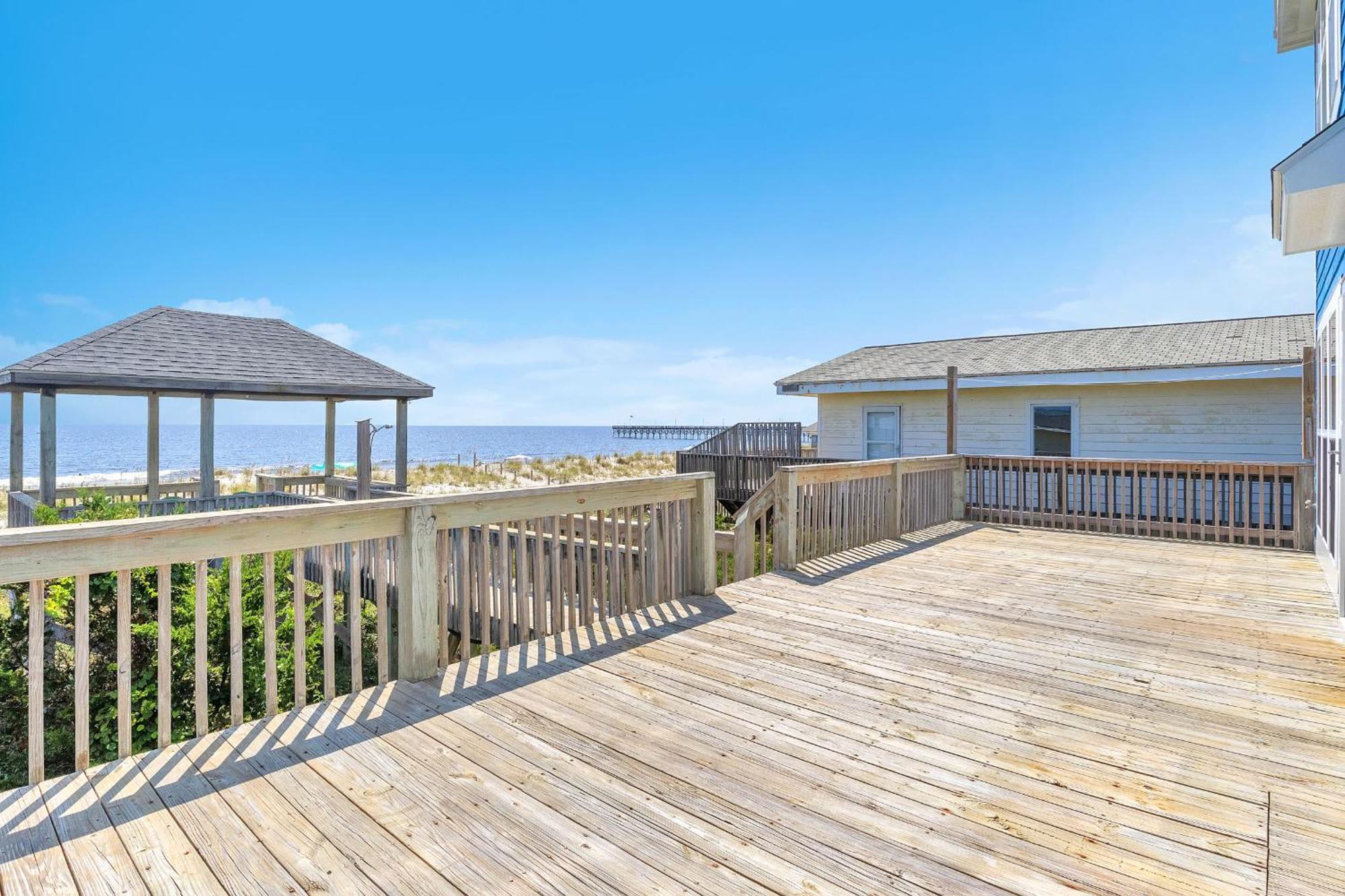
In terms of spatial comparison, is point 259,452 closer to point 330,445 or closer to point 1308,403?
point 330,445

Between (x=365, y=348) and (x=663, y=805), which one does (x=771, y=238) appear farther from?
(x=365, y=348)

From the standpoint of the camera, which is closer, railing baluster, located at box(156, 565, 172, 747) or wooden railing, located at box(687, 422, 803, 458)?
railing baluster, located at box(156, 565, 172, 747)

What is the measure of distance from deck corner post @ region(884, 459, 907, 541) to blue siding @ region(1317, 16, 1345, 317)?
3930 mm

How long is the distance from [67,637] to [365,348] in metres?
86.3

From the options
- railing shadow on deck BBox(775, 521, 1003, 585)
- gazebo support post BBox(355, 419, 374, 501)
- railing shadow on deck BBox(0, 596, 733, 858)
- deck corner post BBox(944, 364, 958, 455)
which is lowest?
railing shadow on deck BBox(0, 596, 733, 858)

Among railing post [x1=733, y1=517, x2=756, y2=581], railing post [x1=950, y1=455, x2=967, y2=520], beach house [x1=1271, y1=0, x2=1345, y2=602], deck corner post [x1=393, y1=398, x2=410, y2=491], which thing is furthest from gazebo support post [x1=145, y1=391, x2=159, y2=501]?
beach house [x1=1271, y1=0, x2=1345, y2=602]

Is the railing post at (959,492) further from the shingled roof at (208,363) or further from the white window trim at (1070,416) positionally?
the shingled roof at (208,363)

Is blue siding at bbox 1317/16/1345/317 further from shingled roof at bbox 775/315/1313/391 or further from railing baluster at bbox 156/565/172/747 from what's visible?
railing baluster at bbox 156/565/172/747

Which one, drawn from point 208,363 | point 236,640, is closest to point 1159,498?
point 236,640

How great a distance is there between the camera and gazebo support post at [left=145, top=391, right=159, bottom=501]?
9.65 metres

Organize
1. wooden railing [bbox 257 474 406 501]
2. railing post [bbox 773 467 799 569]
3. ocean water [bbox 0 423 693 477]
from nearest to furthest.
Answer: railing post [bbox 773 467 799 569] → wooden railing [bbox 257 474 406 501] → ocean water [bbox 0 423 693 477]

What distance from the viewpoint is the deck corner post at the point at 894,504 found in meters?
7.61

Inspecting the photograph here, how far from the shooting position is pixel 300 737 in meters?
2.61

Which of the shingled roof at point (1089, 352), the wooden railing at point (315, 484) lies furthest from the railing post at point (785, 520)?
the shingled roof at point (1089, 352)
